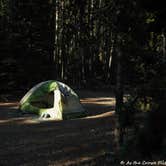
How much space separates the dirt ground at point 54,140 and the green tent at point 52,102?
447 mm

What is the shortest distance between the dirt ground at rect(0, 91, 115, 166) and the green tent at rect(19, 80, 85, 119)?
45cm

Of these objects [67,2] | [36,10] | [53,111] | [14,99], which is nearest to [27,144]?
[53,111]

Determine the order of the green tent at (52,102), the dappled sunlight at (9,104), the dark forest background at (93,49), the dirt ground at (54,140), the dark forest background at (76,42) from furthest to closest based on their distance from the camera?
the dappled sunlight at (9,104) < the green tent at (52,102) < the dirt ground at (54,140) < the dark forest background at (76,42) < the dark forest background at (93,49)

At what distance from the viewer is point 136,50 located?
553 cm

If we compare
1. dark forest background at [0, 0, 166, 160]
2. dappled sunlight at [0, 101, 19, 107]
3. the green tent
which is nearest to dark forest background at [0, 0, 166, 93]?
dark forest background at [0, 0, 166, 160]

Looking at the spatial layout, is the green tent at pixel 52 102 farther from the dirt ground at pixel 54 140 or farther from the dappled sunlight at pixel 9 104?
the dappled sunlight at pixel 9 104

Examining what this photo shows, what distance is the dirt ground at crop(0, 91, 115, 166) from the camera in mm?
6453

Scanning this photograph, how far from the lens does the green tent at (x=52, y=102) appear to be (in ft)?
36.8

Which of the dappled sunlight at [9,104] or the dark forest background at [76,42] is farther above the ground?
the dark forest background at [76,42]

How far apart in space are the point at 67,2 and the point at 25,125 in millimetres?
14636

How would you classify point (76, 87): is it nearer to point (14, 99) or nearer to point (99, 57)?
point (99, 57)

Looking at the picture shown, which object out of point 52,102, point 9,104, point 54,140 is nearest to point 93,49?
point 9,104

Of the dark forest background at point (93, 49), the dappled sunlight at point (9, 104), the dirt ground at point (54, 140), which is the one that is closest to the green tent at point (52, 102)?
the dirt ground at point (54, 140)

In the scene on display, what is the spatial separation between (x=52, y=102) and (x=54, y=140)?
458 cm
